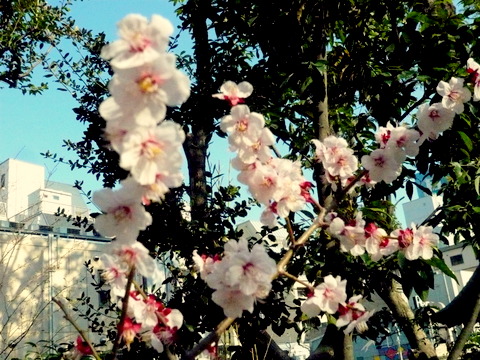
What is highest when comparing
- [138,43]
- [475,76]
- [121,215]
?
[475,76]

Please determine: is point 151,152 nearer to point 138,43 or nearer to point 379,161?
point 138,43

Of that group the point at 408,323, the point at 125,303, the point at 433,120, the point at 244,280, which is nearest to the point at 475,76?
the point at 433,120

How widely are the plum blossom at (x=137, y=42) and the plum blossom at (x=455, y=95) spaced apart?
3.82 ft

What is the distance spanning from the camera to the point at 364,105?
3.06 meters

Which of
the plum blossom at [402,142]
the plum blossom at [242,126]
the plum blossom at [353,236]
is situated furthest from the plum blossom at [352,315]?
the plum blossom at [242,126]

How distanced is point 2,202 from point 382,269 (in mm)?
5383

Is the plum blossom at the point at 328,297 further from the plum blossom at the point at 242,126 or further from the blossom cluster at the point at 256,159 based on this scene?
the plum blossom at the point at 242,126

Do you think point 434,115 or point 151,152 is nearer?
point 151,152

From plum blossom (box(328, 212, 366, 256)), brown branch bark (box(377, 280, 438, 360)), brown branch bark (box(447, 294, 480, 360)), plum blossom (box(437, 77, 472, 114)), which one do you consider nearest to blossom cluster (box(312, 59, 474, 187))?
plum blossom (box(437, 77, 472, 114))

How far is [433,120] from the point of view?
158 cm

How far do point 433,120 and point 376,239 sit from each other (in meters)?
0.45

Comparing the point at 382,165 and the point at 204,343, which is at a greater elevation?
the point at 382,165

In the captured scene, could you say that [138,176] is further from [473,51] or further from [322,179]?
[473,51]

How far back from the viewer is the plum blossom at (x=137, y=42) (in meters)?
0.80
